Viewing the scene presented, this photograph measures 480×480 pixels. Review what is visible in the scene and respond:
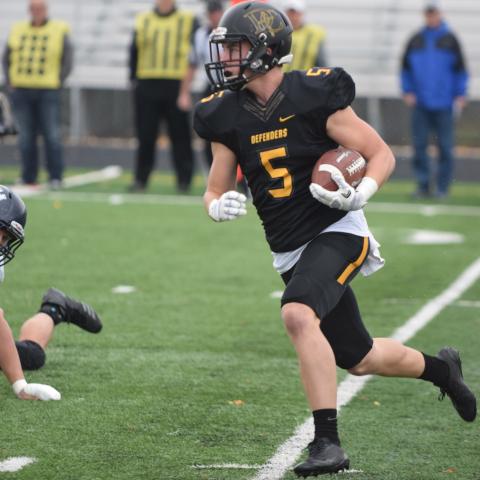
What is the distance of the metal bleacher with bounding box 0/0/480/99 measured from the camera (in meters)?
18.1

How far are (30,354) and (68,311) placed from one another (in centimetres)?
38

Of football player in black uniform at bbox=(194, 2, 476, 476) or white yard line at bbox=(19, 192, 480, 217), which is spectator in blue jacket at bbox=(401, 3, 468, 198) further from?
football player in black uniform at bbox=(194, 2, 476, 476)

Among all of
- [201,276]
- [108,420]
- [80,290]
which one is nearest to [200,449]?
[108,420]

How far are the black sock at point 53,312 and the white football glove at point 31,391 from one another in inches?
29.9

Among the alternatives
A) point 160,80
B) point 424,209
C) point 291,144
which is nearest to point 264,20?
point 291,144

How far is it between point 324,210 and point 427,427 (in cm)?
100

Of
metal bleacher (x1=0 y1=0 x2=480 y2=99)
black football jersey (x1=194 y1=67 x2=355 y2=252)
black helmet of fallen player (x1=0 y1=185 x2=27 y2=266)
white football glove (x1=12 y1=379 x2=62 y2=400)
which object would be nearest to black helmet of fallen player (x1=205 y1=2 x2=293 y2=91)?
black football jersey (x1=194 y1=67 x2=355 y2=252)

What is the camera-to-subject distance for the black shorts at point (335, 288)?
4.26m

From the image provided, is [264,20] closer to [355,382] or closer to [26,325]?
[355,382]

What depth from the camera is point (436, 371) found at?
4.80 metres

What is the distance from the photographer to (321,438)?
161 inches

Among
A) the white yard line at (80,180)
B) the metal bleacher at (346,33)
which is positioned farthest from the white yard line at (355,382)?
the metal bleacher at (346,33)

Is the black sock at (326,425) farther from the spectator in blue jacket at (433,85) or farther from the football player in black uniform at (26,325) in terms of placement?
the spectator in blue jacket at (433,85)

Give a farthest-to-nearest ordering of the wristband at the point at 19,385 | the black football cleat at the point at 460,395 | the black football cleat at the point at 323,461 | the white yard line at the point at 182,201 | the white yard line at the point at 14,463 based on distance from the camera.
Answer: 1. the white yard line at the point at 182,201
2. the wristband at the point at 19,385
3. the black football cleat at the point at 460,395
4. the white yard line at the point at 14,463
5. the black football cleat at the point at 323,461
